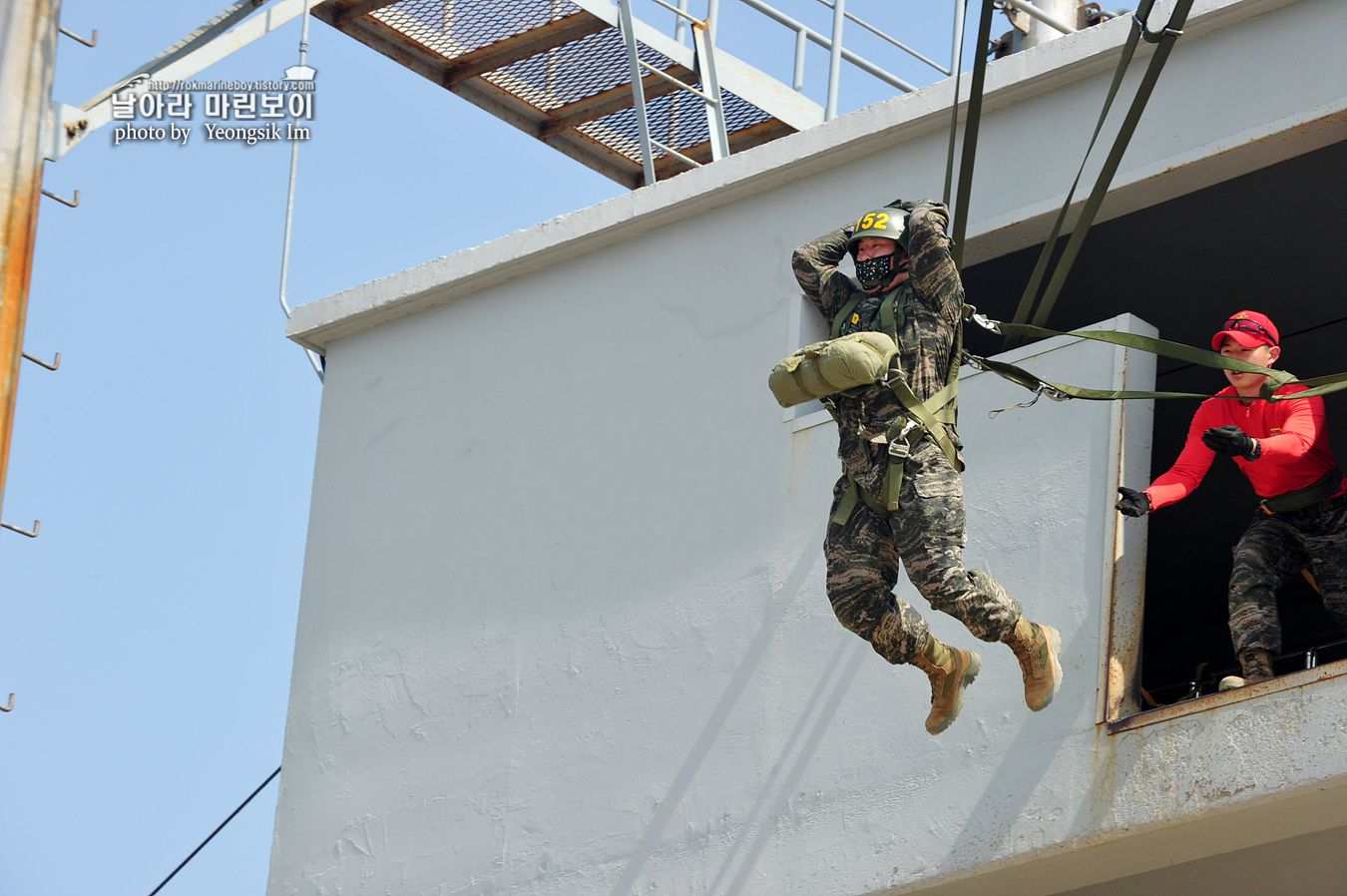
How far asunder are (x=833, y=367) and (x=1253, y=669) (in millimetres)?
2815

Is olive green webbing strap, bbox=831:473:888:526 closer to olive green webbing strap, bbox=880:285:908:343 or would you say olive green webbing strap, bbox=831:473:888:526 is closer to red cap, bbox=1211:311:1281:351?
olive green webbing strap, bbox=880:285:908:343

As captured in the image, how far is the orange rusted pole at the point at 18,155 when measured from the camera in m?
8.53

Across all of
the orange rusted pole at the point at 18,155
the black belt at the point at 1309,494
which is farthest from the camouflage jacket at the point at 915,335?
the orange rusted pole at the point at 18,155

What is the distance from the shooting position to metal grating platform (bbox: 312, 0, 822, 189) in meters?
14.3

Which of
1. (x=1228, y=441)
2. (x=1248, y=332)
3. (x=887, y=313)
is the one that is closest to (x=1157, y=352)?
(x=1228, y=441)

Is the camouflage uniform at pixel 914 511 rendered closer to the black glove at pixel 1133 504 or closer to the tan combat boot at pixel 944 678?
the tan combat boot at pixel 944 678

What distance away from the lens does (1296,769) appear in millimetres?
8438

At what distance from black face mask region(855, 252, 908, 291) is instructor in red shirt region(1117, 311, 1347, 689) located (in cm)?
172

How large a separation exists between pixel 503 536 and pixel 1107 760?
4.49 metres

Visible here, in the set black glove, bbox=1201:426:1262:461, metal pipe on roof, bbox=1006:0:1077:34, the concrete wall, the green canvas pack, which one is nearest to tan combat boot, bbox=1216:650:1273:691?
the concrete wall

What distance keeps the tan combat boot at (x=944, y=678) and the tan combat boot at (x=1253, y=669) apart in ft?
4.30

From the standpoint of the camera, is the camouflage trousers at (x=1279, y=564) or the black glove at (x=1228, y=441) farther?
the camouflage trousers at (x=1279, y=564)

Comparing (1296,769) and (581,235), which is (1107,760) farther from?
(581,235)

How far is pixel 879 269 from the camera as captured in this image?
842 cm
